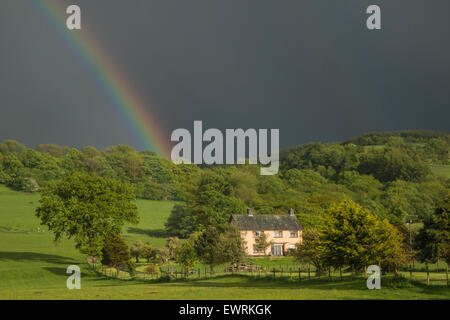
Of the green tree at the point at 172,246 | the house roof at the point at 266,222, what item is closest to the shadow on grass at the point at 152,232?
the house roof at the point at 266,222

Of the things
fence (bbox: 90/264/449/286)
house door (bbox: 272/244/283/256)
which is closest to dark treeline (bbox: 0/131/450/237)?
house door (bbox: 272/244/283/256)

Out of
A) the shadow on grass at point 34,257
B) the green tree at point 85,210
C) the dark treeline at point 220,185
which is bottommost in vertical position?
the shadow on grass at point 34,257

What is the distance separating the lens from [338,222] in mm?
42094

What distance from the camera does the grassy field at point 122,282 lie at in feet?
114

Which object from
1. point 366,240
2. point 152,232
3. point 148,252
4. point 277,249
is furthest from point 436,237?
point 152,232

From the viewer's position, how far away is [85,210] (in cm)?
6775

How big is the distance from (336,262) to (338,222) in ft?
11.4

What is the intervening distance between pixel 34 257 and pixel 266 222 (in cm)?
4468

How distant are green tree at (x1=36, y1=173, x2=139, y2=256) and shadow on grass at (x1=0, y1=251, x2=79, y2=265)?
6.74 m

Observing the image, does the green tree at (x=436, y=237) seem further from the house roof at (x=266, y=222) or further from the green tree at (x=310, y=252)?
the house roof at (x=266, y=222)

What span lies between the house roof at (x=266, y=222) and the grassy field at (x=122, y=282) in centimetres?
1575

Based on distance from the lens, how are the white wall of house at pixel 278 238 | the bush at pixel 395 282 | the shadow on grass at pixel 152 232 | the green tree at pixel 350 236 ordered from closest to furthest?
the bush at pixel 395 282, the green tree at pixel 350 236, the white wall of house at pixel 278 238, the shadow on grass at pixel 152 232

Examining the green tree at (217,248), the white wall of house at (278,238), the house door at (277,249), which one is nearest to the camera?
the green tree at (217,248)
